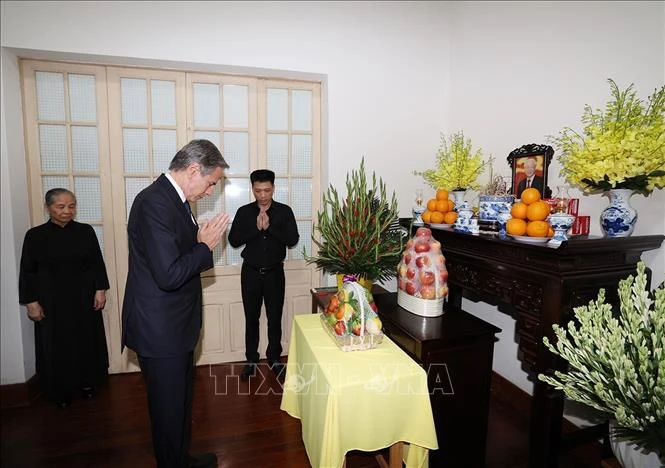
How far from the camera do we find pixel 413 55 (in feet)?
10.9

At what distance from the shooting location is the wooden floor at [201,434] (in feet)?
7.12

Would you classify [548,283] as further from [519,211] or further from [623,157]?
[623,157]

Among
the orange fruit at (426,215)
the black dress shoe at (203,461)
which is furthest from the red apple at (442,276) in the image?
the black dress shoe at (203,461)

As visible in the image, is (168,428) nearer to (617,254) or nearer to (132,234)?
(132,234)

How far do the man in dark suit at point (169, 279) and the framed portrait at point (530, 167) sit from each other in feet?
6.14

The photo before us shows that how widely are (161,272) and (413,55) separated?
9.32ft

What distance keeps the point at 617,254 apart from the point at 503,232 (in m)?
0.52

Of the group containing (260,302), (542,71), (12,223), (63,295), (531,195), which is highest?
(542,71)

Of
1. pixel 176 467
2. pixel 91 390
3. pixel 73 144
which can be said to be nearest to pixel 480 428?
pixel 176 467

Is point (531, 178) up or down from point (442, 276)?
up

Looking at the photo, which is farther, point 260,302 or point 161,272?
point 260,302

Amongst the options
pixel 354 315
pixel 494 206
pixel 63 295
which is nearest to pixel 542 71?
pixel 494 206

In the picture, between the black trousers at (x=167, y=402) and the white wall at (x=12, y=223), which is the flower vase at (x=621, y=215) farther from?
the white wall at (x=12, y=223)

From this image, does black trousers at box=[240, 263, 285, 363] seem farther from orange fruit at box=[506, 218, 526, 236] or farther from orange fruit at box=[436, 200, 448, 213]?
orange fruit at box=[506, 218, 526, 236]
